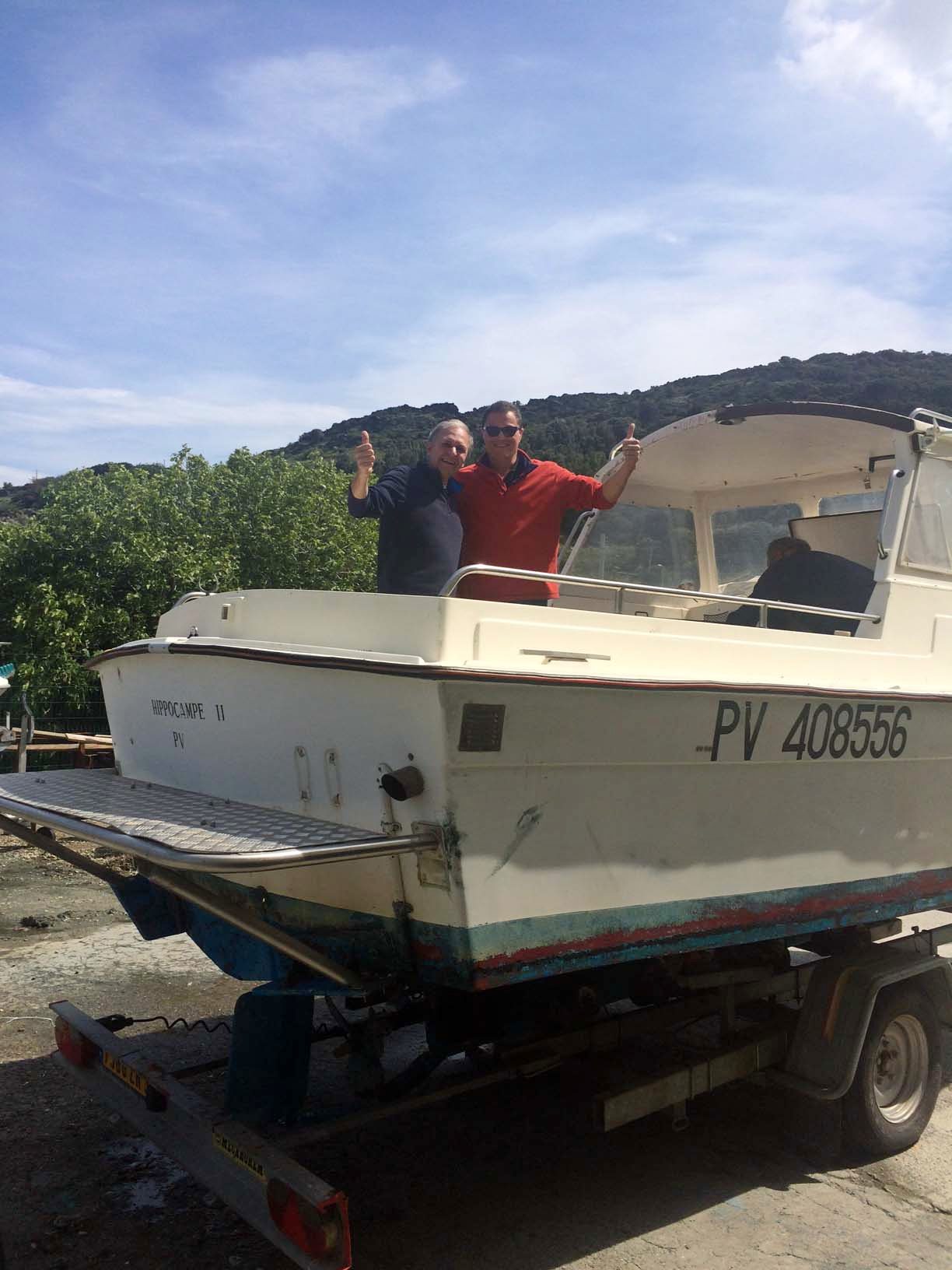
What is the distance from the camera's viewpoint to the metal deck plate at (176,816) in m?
2.70

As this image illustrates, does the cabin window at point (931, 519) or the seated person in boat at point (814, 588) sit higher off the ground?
the cabin window at point (931, 519)

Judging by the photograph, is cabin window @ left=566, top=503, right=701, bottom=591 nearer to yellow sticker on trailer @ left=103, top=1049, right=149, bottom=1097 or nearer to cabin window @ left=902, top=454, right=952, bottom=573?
cabin window @ left=902, top=454, right=952, bottom=573

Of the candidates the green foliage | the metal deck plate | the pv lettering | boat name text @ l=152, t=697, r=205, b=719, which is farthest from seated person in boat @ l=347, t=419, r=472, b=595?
the green foliage

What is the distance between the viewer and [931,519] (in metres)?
4.54

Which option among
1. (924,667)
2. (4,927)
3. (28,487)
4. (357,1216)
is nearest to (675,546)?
(924,667)

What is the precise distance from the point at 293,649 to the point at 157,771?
1.14 m

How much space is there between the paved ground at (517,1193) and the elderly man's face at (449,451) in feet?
8.48

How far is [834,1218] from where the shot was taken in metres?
3.53

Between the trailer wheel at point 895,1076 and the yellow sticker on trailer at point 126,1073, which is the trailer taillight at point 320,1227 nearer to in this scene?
Answer: the yellow sticker on trailer at point 126,1073

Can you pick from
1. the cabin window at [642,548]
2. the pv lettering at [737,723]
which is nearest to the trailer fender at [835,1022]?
the pv lettering at [737,723]

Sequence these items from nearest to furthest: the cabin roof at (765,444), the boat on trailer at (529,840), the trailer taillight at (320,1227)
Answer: the trailer taillight at (320,1227), the boat on trailer at (529,840), the cabin roof at (765,444)

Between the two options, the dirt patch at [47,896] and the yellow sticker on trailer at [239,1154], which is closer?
the yellow sticker on trailer at [239,1154]

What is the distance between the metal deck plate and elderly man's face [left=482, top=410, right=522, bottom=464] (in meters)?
1.82

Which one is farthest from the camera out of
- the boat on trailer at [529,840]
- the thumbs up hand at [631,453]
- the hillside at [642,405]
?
the hillside at [642,405]
